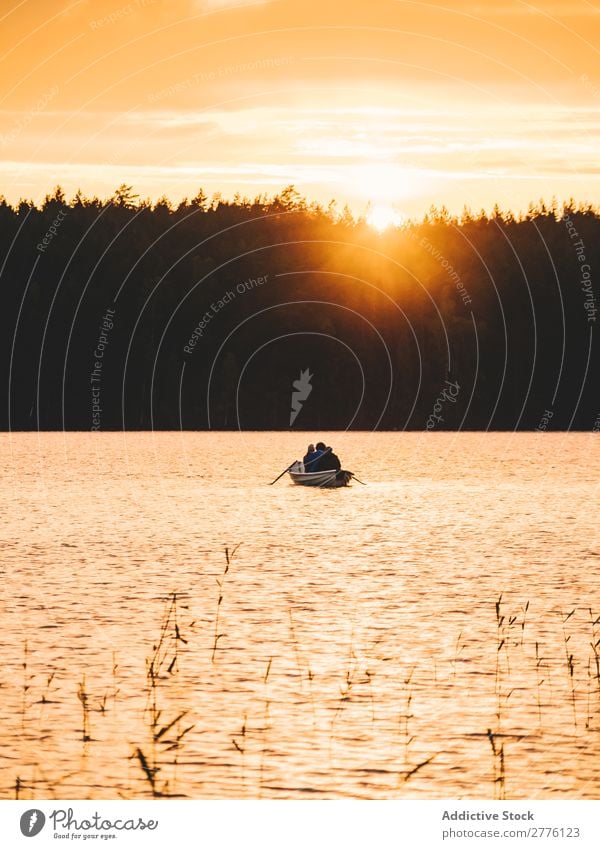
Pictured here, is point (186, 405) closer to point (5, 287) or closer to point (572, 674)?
point (5, 287)

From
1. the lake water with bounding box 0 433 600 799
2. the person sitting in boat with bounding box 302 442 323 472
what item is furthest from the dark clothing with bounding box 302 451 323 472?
the lake water with bounding box 0 433 600 799

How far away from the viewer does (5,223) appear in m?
198

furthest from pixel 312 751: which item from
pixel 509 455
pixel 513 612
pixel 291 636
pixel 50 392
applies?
pixel 50 392

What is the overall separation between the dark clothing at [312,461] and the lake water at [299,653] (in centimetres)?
1169

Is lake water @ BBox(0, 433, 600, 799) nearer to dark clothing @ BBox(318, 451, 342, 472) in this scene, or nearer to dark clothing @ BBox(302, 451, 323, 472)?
dark clothing @ BBox(318, 451, 342, 472)

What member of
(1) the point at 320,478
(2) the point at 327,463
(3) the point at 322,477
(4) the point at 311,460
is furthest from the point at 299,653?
(1) the point at 320,478

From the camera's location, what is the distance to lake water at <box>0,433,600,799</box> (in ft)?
73.8

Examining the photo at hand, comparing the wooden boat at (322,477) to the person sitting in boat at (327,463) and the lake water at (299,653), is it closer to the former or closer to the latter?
the person sitting in boat at (327,463)

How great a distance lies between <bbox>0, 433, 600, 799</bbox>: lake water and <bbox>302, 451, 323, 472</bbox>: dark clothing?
38.4 feet

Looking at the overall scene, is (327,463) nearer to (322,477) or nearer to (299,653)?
(322,477)

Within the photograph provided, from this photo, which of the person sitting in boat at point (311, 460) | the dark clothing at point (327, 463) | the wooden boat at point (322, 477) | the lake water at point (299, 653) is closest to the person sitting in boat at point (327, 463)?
the dark clothing at point (327, 463)

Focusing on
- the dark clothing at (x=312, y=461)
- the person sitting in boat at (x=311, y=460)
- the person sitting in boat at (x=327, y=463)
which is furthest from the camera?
the person sitting in boat at (x=311, y=460)

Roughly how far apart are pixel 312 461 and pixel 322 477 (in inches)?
47.2

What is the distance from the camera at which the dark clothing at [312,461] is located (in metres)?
85.3
